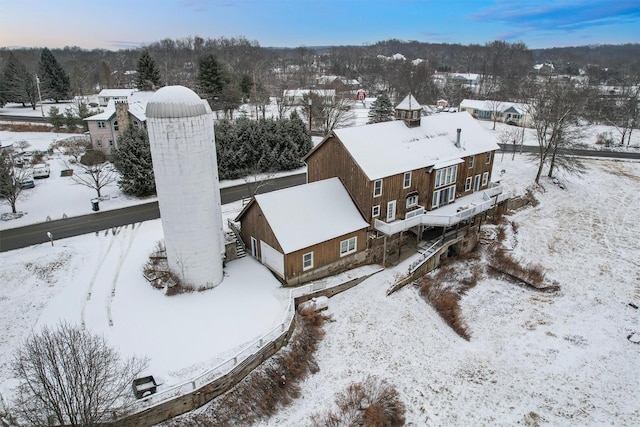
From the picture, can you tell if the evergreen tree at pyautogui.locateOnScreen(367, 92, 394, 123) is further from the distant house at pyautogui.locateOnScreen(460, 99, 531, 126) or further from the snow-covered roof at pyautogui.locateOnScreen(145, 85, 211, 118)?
the snow-covered roof at pyautogui.locateOnScreen(145, 85, 211, 118)

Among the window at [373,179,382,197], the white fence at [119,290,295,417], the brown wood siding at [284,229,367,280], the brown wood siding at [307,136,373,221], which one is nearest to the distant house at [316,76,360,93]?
the brown wood siding at [307,136,373,221]

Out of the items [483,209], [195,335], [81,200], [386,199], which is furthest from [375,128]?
[81,200]

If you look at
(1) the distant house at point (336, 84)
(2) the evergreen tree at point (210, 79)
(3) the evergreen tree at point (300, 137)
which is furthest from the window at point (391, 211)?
(1) the distant house at point (336, 84)

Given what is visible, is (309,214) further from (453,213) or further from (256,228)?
(453,213)

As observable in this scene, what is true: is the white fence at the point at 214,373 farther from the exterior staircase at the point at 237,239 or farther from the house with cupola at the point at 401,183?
the exterior staircase at the point at 237,239

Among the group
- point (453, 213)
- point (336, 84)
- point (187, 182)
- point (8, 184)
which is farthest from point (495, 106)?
point (8, 184)
